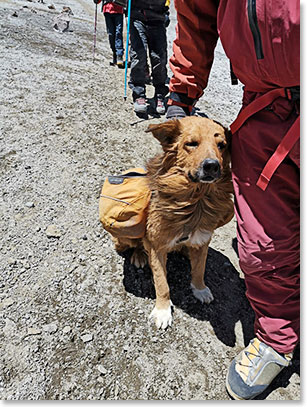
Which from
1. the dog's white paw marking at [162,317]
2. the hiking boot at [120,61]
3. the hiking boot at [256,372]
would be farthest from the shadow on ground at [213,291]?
the hiking boot at [120,61]

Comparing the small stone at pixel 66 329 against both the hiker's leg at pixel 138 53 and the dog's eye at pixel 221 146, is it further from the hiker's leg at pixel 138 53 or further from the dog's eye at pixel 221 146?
the hiker's leg at pixel 138 53

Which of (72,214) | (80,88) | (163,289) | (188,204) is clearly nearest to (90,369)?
(163,289)

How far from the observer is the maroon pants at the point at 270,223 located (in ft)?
5.52

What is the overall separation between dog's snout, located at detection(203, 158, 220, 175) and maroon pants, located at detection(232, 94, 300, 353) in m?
0.16

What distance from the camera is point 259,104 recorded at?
65.1 inches

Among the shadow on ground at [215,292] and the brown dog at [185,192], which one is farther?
the shadow on ground at [215,292]

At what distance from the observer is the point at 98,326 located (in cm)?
238

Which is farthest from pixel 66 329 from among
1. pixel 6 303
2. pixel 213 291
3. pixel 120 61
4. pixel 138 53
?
pixel 120 61

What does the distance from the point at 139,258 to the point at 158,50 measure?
4.25 m

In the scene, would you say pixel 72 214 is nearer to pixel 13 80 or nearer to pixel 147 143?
pixel 147 143

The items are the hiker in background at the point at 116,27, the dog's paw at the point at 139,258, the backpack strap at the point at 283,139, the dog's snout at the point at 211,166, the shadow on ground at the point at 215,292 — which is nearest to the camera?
the backpack strap at the point at 283,139

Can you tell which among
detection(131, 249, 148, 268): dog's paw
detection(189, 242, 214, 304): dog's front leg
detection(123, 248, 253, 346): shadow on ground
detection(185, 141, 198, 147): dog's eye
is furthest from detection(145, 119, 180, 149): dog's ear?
detection(123, 248, 253, 346): shadow on ground

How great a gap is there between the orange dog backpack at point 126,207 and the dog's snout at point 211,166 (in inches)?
26.1

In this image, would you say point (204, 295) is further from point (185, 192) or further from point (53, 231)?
→ point (53, 231)
